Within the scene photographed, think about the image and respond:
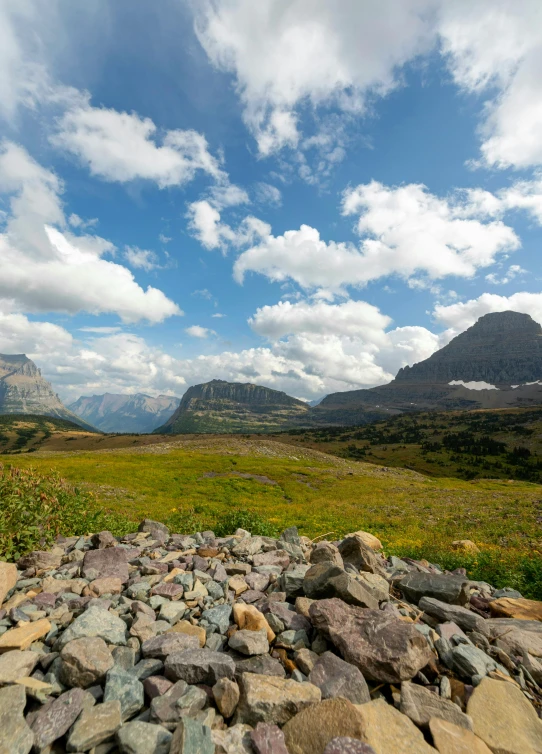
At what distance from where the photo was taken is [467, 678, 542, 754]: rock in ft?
15.1

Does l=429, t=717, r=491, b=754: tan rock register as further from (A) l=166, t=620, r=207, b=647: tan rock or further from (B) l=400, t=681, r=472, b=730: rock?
(A) l=166, t=620, r=207, b=647: tan rock

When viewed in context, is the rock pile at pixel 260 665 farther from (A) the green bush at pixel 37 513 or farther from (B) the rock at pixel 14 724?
(A) the green bush at pixel 37 513

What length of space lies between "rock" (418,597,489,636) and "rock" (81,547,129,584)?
23.8 feet

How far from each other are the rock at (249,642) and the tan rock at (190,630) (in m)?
0.55

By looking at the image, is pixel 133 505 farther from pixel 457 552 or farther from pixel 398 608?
pixel 398 608

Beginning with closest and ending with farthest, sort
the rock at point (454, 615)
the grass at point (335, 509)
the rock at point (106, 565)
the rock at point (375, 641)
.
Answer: the rock at point (375, 641), the rock at point (454, 615), the rock at point (106, 565), the grass at point (335, 509)

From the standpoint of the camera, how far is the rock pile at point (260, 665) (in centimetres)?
432

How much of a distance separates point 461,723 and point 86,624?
20.0 ft

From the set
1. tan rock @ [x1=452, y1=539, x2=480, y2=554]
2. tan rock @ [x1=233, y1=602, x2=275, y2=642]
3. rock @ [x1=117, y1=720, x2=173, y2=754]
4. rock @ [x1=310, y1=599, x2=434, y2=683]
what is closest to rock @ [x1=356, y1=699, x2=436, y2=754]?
rock @ [x1=310, y1=599, x2=434, y2=683]

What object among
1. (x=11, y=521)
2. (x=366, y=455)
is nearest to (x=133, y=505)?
(x=11, y=521)

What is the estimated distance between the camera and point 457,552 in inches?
624

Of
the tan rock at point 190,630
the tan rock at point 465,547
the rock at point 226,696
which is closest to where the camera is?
the rock at point 226,696

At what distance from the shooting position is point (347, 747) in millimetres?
4059

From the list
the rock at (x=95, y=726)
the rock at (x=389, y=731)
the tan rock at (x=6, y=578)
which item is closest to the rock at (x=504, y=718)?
the rock at (x=389, y=731)
